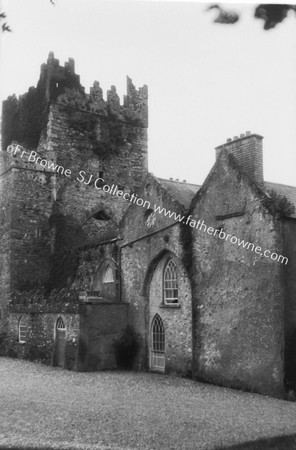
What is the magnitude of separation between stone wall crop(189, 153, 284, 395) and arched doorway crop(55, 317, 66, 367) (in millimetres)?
6458

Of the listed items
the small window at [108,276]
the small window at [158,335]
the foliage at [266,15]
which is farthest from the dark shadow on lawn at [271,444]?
the small window at [108,276]

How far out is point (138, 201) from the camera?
21953 millimetres

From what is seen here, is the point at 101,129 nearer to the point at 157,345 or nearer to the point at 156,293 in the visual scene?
the point at 156,293

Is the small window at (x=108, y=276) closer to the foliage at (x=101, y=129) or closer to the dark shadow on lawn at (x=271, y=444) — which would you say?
the foliage at (x=101, y=129)

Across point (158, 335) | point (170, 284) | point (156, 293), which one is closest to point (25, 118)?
point (156, 293)

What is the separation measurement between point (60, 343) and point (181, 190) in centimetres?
832

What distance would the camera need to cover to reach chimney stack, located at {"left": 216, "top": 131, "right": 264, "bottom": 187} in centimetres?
1733

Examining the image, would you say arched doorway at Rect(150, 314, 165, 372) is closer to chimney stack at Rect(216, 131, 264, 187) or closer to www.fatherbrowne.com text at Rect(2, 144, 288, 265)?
www.fatherbrowne.com text at Rect(2, 144, 288, 265)

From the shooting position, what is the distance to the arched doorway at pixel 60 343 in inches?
867

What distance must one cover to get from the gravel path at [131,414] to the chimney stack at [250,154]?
703cm

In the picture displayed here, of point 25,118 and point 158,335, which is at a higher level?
point 25,118

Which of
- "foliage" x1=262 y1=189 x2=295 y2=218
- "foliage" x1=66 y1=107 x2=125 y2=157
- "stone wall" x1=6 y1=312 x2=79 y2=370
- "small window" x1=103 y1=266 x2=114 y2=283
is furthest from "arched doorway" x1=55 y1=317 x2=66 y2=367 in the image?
"foliage" x1=66 y1=107 x2=125 y2=157

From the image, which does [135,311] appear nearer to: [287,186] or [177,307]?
[177,307]

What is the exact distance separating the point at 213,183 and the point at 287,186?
120 inches
